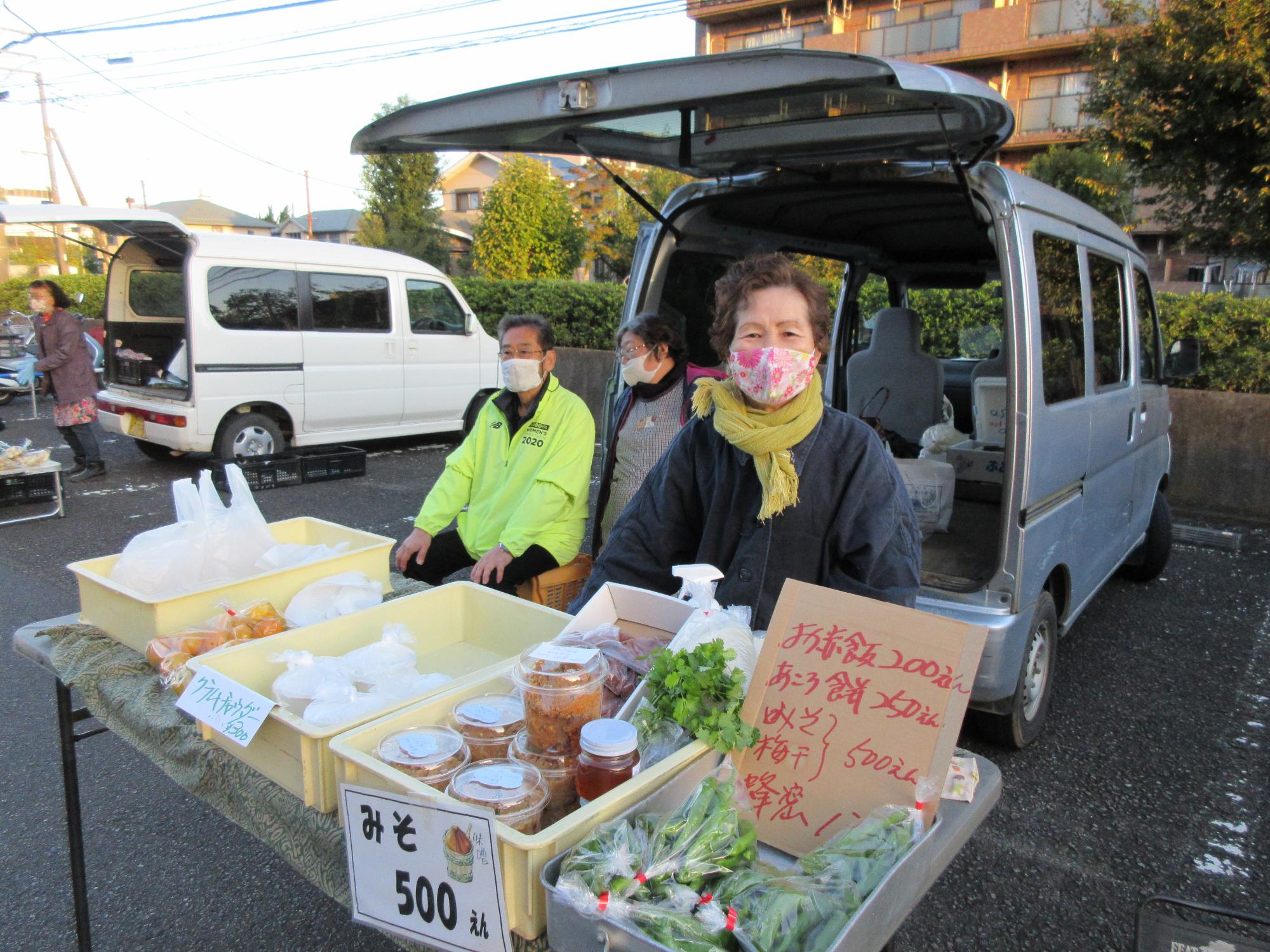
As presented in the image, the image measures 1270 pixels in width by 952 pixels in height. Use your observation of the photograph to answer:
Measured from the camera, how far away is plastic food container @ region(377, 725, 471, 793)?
128cm

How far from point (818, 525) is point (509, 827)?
3.46 ft

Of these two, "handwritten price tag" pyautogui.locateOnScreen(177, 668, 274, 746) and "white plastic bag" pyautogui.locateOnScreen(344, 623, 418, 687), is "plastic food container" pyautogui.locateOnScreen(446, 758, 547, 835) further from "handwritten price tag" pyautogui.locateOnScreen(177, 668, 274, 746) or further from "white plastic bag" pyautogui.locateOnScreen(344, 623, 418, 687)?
"white plastic bag" pyautogui.locateOnScreen(344, 623, 418, 687)

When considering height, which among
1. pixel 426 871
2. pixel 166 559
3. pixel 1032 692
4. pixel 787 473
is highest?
pixel 787 473

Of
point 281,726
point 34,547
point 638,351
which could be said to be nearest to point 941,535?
point 638,351

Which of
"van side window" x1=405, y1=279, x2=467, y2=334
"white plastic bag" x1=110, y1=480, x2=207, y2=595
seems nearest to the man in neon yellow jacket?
"white plastic bag" x1=110, y1=480, x2=207, y2=595

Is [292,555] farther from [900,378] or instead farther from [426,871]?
[900,378]

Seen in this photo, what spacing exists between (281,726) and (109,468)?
8987mm

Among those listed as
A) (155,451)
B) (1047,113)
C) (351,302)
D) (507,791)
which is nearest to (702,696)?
(507,791)

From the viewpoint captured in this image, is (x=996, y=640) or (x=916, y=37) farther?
(x=916, y=37)

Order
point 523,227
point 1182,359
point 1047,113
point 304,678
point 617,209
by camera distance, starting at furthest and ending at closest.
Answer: point 1047,113, point 617,209, point 523,227, point 1182,359, point 304,678

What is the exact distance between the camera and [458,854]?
111cm

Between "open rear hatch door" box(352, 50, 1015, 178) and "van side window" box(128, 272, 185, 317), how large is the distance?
6.07 m

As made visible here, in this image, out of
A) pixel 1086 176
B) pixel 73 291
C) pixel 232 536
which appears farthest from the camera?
pixel 73 291

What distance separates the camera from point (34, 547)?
6.16m
